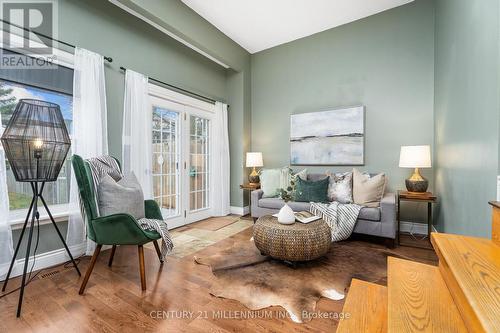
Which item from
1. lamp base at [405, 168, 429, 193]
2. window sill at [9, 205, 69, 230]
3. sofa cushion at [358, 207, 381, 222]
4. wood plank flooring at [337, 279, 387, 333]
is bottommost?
wood plank flooring at [337, 279, 387, 333]

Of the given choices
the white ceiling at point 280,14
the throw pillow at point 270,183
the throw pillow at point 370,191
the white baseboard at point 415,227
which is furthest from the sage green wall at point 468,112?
the throw pillow at point 270,183

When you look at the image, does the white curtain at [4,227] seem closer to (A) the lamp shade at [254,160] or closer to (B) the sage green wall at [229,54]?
(B) the sage green wall at [229,54]

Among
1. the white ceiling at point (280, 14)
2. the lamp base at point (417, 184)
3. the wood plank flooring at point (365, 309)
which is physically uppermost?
the white ceiling at point (280, 14)

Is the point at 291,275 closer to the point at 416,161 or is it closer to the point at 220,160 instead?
the point at 416,161

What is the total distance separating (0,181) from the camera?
1892 mm

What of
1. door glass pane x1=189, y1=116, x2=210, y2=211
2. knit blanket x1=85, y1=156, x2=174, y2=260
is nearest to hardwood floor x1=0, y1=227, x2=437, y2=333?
knit blanket x1=85, y1=156, x2=174, y2=260

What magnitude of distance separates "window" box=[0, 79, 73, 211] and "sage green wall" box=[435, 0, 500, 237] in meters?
3.55

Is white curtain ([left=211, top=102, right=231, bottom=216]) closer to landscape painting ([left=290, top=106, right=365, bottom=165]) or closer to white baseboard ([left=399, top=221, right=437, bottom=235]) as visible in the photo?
landscape painting ([left=290, top=106, right=365, bottom=165])

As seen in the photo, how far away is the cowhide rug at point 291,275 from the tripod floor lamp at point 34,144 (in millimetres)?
1496

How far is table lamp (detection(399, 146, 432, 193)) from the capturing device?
2.80 metres

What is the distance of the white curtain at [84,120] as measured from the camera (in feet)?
7.79

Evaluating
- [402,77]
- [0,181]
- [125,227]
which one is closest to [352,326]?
[125,227]

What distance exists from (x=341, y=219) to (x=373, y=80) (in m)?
2.23

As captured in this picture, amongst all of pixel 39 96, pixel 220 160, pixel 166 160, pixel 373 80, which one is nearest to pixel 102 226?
pixel 39 96
